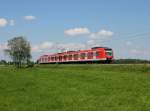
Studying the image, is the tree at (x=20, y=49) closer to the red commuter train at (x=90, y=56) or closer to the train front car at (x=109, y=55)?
the red commuter train at (x=90, y=56)

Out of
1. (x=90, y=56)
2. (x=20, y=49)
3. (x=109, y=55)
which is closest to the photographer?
(x=109, y=55)

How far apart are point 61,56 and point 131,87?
6788 cm

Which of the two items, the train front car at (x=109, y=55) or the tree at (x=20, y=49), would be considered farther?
the tree at (x=20, y=49)

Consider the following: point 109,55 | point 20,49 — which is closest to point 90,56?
point 109,55

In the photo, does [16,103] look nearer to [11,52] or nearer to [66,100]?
[66,100]

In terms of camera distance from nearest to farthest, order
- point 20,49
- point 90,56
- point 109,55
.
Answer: point 109,55, point 90,56, point 20,49

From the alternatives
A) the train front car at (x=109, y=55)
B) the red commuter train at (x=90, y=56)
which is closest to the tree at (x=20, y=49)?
the red commuter train at (x=90, y=56)

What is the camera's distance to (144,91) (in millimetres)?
19422

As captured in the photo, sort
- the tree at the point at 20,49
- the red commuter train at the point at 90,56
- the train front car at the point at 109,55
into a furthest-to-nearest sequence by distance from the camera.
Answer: the tree at the point at 20,49 < the train front car at the point at 109,55 < the red commuter train at the point at 90,56

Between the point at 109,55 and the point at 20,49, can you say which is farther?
the point at 20,49

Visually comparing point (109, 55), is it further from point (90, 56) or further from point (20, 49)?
point (20, 49)

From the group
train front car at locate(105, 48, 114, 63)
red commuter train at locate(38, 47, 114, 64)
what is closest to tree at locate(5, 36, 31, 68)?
red commuter train at locate(38, 47, 114, 64)

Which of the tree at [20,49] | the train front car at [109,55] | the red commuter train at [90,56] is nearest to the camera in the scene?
the red commuter train at [90,56]

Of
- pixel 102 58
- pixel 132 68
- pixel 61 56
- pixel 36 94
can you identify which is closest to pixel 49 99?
pixel 36 94
